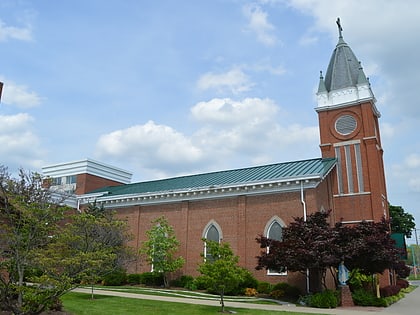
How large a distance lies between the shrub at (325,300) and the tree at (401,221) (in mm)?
38979

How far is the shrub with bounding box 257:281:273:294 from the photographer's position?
944 inches

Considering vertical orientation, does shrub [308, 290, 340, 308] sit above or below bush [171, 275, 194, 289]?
below

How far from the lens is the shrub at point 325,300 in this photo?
19.3 m

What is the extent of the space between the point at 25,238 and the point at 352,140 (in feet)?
82.4

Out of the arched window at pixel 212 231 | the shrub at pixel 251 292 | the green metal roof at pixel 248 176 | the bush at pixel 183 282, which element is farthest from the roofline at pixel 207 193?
the shrub at pixel 251 292

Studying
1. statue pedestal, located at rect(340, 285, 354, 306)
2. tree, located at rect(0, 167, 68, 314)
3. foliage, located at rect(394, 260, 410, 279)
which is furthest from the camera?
foliage, located at rect(394, 260, 410, 279)

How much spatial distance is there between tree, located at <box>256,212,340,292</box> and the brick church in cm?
343

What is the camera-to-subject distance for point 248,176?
2944 centimetres

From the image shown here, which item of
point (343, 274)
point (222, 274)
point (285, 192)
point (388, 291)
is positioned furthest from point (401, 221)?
point (222, 274)

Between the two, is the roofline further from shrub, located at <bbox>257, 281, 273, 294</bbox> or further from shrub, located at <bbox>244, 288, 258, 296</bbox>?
shrub, located at <bbox>244, 288, 258, 296</bbox>

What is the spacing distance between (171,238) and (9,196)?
1705cm

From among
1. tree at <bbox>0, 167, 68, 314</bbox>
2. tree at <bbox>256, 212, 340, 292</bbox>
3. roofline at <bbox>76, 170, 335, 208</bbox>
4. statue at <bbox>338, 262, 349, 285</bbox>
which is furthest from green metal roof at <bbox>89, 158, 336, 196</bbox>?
tree at <bbox>0, 167, 68, 314</bbox>

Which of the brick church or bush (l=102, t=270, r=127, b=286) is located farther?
bush (l=102, t=270, r=127, b=286)

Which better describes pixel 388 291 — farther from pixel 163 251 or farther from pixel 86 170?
pixel 86 170
